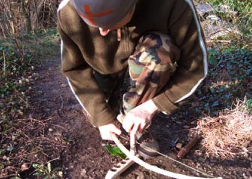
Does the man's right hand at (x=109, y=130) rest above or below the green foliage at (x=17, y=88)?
above

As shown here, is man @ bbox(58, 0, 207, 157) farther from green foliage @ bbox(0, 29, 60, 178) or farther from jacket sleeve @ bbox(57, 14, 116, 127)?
green foliage @ bbox(0, 29, 60, 178)

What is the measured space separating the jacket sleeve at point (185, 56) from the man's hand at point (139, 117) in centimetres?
4

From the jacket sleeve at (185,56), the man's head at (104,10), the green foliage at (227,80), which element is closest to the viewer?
the man's head at (104,10)

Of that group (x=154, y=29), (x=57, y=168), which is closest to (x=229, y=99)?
(x=154, y=29)

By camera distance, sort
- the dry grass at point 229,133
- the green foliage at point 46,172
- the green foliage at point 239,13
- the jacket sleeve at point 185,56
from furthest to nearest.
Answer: the green foliage at point 239,13 < the dry grass at point 229,133 < the green foliage at point 46,172 < the jacket sleeve at point 185,56

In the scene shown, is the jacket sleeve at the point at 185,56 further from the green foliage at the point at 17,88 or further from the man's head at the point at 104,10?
the green foliage at the point at 17,88

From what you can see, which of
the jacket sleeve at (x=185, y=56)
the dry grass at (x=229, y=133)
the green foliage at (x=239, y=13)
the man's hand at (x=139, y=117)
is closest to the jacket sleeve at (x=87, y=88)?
the man's hand at (x=139, y=117)

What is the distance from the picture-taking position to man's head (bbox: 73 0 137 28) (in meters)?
1.16

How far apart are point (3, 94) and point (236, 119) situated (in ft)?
5.07

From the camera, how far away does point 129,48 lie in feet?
5.53

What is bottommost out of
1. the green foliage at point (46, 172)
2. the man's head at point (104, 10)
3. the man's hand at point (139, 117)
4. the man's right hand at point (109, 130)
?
the green foliage at point (46, 172)

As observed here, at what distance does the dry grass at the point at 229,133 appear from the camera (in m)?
1.88

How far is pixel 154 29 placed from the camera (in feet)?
5.27

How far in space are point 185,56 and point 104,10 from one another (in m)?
0.59
